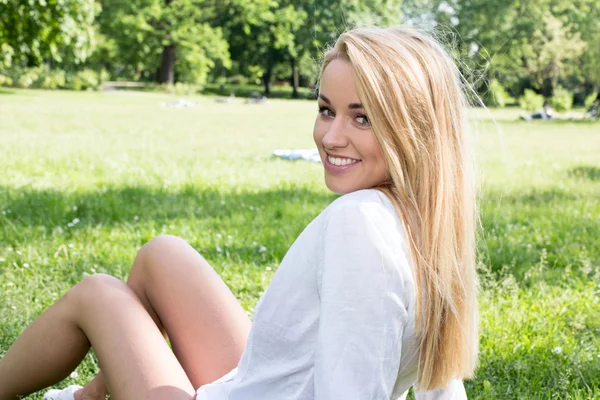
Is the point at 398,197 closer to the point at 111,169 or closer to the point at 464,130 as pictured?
the point at 464,130

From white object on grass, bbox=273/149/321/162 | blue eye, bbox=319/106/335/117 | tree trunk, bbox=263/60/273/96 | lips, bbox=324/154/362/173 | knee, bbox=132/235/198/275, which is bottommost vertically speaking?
tree trunk, bbox=263/60/273/96

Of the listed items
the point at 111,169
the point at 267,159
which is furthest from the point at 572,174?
the point at 111,169

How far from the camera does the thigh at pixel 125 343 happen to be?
2.00 meters

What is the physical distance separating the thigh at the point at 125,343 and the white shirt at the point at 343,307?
14.6 inches

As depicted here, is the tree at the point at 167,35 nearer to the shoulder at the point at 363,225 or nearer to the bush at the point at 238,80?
the bush at the point at 238,80

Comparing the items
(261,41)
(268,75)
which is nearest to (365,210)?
(261,41)

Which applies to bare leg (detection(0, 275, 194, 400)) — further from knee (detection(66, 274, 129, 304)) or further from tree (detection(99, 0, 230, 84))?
tree (detection(99, 0, 230, 84))

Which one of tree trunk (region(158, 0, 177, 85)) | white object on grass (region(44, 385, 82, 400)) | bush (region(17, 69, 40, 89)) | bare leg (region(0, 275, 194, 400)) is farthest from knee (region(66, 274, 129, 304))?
tree trunk (region(158, 0, 177, 85))

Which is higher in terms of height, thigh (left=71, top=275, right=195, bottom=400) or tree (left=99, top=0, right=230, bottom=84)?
thigh (left=71, top=275, right=195, bottom=400)

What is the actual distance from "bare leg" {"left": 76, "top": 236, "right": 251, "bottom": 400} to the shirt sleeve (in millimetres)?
727

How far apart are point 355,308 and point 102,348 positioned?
95 cm

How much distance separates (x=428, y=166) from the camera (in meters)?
1.76

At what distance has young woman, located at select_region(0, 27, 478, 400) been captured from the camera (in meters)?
1.55

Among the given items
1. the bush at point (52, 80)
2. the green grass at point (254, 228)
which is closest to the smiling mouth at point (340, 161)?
the green grass at point (254, 228)
